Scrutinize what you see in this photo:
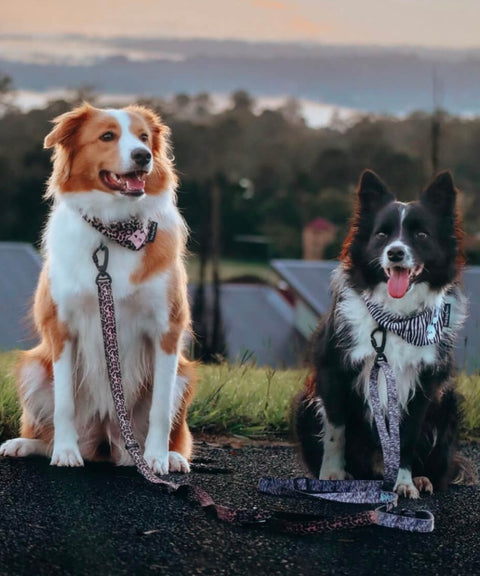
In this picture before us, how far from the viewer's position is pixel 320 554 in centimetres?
335

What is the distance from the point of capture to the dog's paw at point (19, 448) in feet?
15.0

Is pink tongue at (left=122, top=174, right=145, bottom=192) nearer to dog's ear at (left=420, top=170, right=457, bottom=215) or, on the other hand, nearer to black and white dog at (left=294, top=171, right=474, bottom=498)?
black and white dog at (left=294, top=171, right=474, bottom=498)

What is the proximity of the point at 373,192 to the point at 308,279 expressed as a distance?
21479 mm

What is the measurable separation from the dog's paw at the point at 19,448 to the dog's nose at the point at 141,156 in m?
1.62

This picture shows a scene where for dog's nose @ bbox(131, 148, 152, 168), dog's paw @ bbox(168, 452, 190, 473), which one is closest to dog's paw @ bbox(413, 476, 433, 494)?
dog's paw @ bbox(168, 452, 190, 473)

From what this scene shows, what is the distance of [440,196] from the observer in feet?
13.5

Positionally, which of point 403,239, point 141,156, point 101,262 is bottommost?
point 101,262

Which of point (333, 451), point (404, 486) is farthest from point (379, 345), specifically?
point (404, 486)

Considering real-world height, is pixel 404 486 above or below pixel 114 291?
below

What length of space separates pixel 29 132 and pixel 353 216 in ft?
72.8

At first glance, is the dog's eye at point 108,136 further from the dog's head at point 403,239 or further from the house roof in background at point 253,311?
the house roof in background at point 253,311

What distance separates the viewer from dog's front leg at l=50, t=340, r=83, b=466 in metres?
4.30

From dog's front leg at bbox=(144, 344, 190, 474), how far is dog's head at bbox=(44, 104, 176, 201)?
83 cm

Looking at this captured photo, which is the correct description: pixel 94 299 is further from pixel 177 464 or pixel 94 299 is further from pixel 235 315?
pixel 235 315
